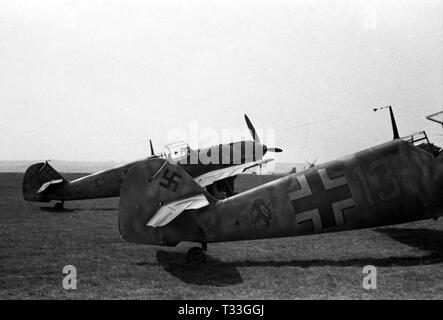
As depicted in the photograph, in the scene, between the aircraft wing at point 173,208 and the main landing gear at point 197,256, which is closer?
the aircraft wing at point 173,208

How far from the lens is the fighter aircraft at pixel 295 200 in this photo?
7.12 meters

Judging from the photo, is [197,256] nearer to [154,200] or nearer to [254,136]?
[154,200]

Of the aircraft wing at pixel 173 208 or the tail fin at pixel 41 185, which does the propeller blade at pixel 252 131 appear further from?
the aircraft wing at pixel 173 208

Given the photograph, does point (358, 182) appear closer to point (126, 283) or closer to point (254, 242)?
point (254, 242)

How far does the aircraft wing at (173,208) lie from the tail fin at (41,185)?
12.8 m

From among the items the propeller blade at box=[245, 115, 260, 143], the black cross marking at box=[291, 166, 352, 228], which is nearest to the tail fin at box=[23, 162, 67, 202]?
the propeller blade at box=[245, 115, 260, 143]

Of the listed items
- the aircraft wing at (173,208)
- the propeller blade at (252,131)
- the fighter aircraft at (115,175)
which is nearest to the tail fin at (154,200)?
the aircraft wing at (173,208)

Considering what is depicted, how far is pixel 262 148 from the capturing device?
20.3 metres

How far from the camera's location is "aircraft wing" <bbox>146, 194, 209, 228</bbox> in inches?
253

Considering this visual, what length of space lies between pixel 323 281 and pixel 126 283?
3.05 metres

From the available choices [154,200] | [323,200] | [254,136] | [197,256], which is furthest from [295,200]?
[254,136]

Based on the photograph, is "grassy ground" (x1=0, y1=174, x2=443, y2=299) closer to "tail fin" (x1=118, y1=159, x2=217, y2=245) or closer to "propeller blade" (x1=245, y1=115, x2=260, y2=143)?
"tail fin" (x1=118, y1=159, x2=217, y2=245)
